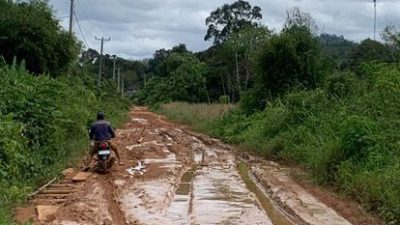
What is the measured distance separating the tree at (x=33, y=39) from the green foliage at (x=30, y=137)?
8.71m

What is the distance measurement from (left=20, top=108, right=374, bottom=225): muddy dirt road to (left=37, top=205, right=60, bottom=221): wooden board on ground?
2 cm

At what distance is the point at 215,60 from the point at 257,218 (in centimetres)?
5969

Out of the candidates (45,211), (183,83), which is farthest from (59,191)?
(183,83)

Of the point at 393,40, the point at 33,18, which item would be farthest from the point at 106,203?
the point at 33,18

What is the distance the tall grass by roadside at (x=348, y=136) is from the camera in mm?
11984

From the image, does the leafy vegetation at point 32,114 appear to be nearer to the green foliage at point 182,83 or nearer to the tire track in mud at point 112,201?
the tire track in mud at point 112,201

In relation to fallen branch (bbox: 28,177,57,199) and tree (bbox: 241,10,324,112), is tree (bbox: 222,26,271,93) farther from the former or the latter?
fallen branch (bbox: 28,177,57,199)

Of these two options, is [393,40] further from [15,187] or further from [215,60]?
[215,60]

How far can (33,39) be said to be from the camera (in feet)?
96.2

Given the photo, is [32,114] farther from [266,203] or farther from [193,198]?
[266,203]

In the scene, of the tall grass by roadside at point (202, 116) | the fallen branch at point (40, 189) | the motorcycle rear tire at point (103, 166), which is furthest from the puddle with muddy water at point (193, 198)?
the tall grass by roadside at point (202, 116)

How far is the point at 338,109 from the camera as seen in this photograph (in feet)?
62.8

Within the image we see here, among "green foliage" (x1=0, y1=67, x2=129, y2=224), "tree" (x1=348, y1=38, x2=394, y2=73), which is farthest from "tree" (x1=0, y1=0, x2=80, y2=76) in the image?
"tree" (x1=348, y1=38, x2=394, y2=73)

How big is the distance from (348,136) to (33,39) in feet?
63.6
